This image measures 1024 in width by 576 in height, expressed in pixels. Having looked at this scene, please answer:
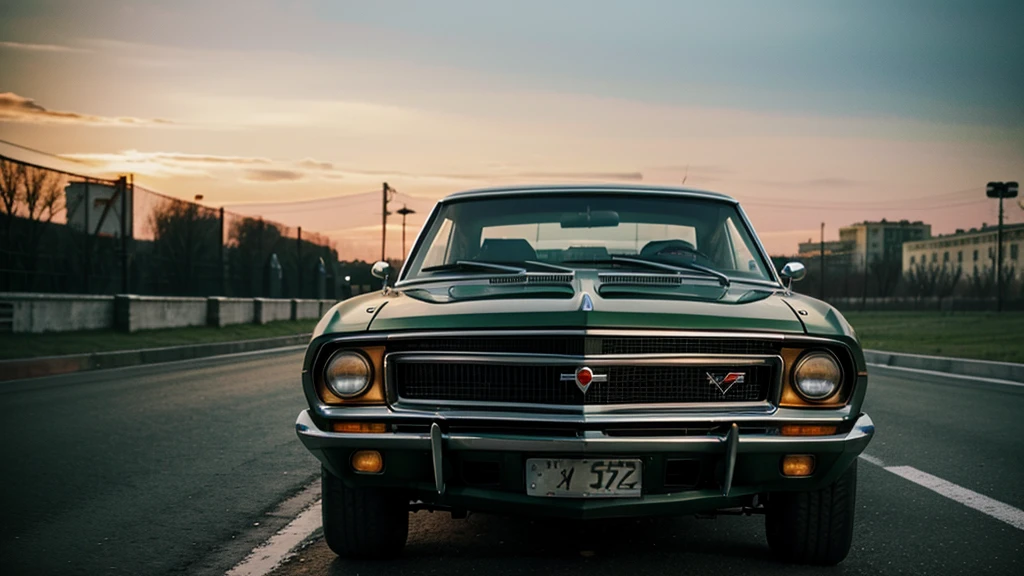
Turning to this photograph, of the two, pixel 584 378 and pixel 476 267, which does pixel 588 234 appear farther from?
pixel 584 378

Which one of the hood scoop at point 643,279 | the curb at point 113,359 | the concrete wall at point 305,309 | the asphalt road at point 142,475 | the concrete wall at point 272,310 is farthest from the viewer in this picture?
the concrete wall at point 305,309

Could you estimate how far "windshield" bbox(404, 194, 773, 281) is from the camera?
4953 millimetres

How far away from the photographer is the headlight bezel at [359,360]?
3.71m

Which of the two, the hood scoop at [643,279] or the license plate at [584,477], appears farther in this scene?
the hood scoop at [643,279]

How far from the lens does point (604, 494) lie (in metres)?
3.47

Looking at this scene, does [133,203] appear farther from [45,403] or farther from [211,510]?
[211,510]

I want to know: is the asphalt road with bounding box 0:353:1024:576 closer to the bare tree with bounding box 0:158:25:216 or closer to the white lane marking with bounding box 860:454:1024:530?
the white lane marking with bounding box 860:454:1024:530

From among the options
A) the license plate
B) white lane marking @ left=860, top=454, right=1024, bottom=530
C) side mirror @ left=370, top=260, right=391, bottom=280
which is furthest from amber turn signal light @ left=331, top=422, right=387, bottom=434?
white lane marking @ left=860, top=454, right=1024, bottom=530

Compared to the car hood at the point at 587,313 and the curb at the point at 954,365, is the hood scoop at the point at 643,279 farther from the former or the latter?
the curb at the point at 954,365

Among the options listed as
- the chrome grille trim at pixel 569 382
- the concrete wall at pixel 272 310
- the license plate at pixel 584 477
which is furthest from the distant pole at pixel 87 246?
the license plate at pixel 584 477

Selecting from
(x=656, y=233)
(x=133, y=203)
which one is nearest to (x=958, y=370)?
(x=656, y=233)

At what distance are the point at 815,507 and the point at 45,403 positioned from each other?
8.65 meters

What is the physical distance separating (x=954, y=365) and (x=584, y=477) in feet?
49.4

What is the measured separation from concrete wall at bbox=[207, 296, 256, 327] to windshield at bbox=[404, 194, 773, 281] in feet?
74.2
